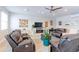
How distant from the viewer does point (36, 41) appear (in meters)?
1.88

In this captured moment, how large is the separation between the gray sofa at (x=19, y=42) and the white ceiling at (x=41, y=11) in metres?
0.36

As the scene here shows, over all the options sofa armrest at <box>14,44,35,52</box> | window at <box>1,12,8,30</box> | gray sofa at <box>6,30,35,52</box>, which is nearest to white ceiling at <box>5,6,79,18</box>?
window at <box>1,12,8,30</box>

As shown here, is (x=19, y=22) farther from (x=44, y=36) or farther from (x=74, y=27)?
(x=74, y=27)

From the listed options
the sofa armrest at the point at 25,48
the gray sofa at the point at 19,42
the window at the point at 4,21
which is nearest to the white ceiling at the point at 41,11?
the window at the point at 4,21

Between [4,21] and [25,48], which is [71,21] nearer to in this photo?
[25,48]

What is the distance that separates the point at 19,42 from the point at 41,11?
65 cm

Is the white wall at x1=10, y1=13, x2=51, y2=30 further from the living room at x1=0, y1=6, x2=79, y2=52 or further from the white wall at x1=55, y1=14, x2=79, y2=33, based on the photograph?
the white wall at x1=55, y1=14, x2=79, y2=33

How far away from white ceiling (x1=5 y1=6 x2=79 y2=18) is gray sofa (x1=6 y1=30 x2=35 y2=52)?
355 millimetres

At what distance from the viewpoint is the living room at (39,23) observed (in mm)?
1788

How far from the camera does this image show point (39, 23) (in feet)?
6.23

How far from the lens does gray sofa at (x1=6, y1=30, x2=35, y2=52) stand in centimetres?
183

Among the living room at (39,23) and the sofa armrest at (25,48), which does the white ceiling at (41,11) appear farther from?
the sofa armrest at (25,48)
